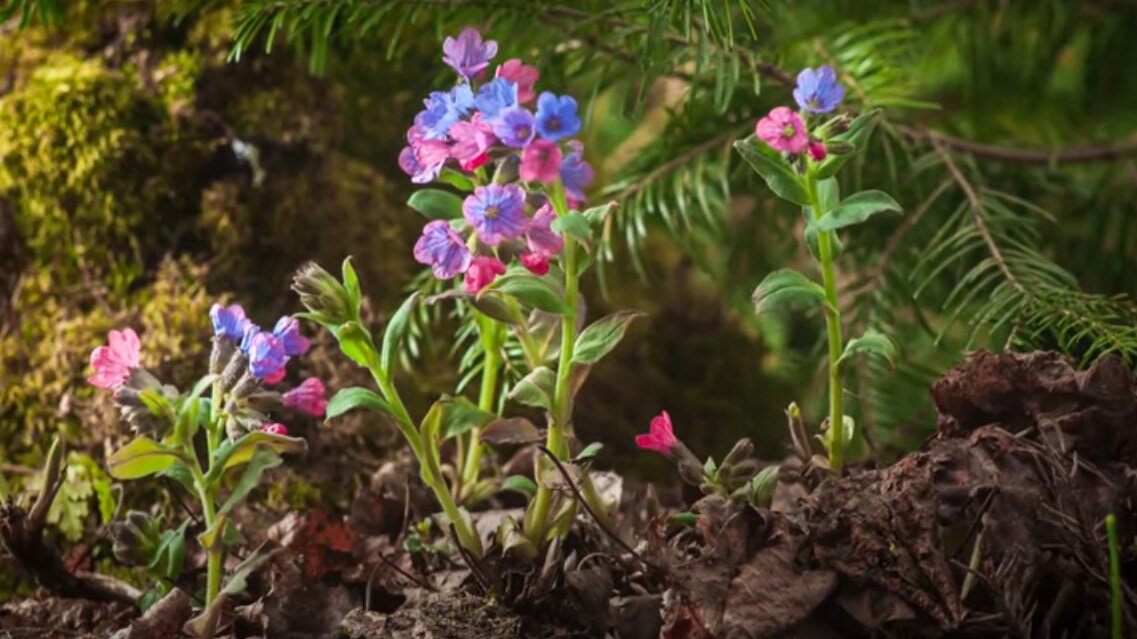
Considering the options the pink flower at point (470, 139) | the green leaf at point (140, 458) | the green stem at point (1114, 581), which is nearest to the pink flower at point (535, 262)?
the pink flower at point (470, 139)

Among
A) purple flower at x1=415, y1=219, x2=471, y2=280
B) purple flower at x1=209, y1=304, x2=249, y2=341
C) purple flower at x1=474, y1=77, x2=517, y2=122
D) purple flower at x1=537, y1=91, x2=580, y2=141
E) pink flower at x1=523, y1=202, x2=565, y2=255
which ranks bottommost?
pink flower at x1=523, y1=202, x2=565, y2=255

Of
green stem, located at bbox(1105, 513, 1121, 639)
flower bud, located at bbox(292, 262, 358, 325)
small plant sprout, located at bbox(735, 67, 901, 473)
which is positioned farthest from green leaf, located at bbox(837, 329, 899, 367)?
flower bud, located at bbox(292, 262, 358, 325)

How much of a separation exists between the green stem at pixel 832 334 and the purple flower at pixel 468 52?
306mm

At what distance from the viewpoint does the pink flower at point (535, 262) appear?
984mm

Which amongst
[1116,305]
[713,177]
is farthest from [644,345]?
[1116,305]

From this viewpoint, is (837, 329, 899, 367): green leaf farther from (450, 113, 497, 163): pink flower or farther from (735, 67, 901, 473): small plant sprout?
(450, 113, 497, 163): pink flower

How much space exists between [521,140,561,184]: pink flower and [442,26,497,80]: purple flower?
0.13 m

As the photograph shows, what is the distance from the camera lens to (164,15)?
1.58 meters

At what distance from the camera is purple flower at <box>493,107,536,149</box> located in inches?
35.7

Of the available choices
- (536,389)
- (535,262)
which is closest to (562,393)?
(536,389)

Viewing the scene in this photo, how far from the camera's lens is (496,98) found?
36.5 inches

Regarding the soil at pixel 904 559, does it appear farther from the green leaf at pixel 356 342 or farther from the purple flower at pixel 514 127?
the purple flower at pixel 514 127

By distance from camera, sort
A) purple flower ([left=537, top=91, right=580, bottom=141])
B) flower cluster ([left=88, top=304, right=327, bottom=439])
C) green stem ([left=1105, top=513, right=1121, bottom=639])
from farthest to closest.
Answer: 1. flower cluster ([left=88, top=304, right=327, bottom=439])
2. purple flower ([left=537, top=91, right=580, bottom=141])
3. green stem ([left=1105, top=513, right=1121, bottom=639])

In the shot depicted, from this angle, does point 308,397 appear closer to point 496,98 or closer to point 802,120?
point 496,98
